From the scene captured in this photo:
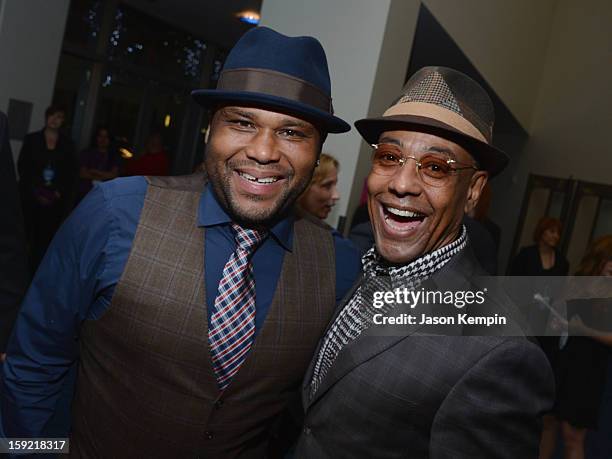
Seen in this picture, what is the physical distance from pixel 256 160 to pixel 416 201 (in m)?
0.41

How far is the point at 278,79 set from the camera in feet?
4.54

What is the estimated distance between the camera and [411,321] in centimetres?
125

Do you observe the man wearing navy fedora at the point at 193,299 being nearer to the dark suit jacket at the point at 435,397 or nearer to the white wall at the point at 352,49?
the dark suit jacket at the point at 435,397

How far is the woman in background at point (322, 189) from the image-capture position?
2.66 meters

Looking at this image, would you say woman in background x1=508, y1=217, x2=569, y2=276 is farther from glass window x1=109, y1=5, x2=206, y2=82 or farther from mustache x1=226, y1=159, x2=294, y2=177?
glass window x1=109, y1=5, x2=206, y2=82

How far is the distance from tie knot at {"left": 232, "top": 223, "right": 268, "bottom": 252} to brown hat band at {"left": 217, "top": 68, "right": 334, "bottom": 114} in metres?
0.36

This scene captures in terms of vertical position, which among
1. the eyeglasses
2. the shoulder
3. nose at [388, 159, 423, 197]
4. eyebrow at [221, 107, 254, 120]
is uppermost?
eyebrow at [221, 107, 254, 120]

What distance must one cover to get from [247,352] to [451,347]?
1.68 ft

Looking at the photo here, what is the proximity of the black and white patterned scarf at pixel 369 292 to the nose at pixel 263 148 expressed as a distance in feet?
1.33

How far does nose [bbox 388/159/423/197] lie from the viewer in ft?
4.25

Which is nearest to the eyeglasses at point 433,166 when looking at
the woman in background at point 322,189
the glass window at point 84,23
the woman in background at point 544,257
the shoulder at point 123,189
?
the shoulder at point 123,189

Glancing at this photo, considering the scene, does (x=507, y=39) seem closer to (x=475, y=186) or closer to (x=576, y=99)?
(x=576, y=99)

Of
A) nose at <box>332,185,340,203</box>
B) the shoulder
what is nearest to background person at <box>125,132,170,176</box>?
nose at <box>332,185,340,203</box>

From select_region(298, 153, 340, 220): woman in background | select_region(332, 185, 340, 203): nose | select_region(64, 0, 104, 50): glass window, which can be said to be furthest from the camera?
select_region(64, 0, 104, 50): glass window
